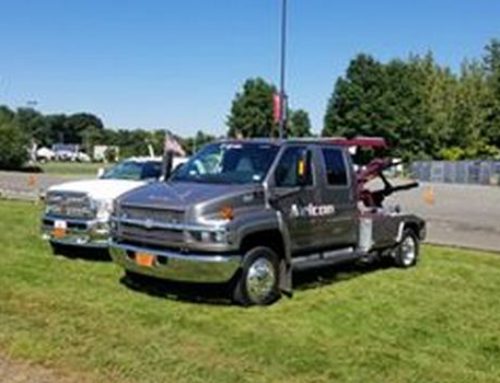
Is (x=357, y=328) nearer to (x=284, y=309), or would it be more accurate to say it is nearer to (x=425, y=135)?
(x=284, y=309)

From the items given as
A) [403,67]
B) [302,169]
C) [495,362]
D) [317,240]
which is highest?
[403,67]

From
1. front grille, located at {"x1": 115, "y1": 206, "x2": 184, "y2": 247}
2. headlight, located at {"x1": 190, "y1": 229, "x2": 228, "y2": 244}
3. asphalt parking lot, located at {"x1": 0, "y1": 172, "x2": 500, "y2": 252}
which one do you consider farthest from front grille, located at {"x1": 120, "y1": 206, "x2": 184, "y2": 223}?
asphalt parking lot, located at {"x1": 0, "y1": 172, "x2": 500, "y2": 252}

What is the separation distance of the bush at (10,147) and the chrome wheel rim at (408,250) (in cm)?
6323

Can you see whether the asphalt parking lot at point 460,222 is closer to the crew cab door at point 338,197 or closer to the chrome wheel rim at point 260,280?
the crew cab door at point 338,197

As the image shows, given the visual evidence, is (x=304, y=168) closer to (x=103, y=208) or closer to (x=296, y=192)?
(x=296, y=192)

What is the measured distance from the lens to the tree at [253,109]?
109 m

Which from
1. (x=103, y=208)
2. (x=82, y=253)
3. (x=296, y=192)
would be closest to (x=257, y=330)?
(x=296, y=192)

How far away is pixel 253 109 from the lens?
11012cm

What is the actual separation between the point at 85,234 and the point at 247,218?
4036 millimetres

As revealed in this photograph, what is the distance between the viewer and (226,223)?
1014 centimetres

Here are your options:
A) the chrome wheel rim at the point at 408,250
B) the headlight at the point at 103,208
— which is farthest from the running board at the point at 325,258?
the headlight at the point at 103,208

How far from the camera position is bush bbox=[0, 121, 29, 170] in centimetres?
7406

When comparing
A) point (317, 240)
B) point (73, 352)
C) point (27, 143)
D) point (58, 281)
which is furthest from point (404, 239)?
point (27, 143)

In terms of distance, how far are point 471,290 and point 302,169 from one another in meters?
3.11
